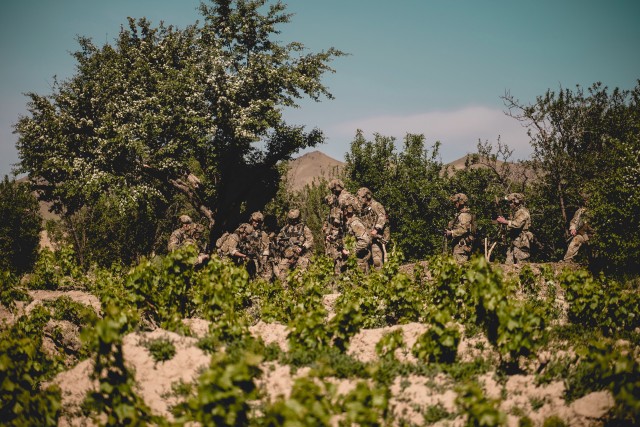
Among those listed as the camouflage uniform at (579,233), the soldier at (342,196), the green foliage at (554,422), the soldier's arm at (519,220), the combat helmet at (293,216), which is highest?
the soldier at (342,196)

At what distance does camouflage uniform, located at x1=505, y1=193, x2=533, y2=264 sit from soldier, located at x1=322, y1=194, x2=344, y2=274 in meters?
5.37

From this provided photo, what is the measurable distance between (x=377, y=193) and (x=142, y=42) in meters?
13.5

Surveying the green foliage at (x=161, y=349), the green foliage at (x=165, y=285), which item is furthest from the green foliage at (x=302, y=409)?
the green foliage at (x=165, y=285)

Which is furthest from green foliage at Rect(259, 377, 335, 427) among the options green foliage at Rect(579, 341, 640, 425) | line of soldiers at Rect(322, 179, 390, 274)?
line of soldiers at Rect(322, 179, 390, 274)

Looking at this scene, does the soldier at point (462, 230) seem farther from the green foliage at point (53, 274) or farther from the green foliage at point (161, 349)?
the green foliage at point (53, 274)

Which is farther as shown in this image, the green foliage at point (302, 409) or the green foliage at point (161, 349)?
the green foliage at point (161, 349)

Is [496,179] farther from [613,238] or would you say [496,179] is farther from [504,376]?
[504,376]

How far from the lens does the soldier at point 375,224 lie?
40.0ft

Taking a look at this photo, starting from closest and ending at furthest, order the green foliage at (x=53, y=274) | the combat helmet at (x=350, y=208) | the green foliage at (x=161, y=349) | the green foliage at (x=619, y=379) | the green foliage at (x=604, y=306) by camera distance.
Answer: the green foliage at (x=619, y=379) → the green foliage at (x=161, y=349) → the green foliage at (x=604, y=306) → the combat helmet at (x=350, y=208) → the green foliage at (x=53, y=274)

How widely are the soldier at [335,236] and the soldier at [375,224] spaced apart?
88cm

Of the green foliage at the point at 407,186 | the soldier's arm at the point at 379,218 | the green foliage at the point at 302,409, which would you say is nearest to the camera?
the green foliage at the point at 302,409

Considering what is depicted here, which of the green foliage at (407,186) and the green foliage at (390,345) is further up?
the green foliage at (407,186)

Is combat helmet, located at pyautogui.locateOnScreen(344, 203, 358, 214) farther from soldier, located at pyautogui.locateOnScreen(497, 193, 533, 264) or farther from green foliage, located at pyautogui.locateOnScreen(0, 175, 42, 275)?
green foliage, located at pyautogui.locateOnScreen(0, 175, 42, 275)

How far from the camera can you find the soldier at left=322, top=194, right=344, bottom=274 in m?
12.8
